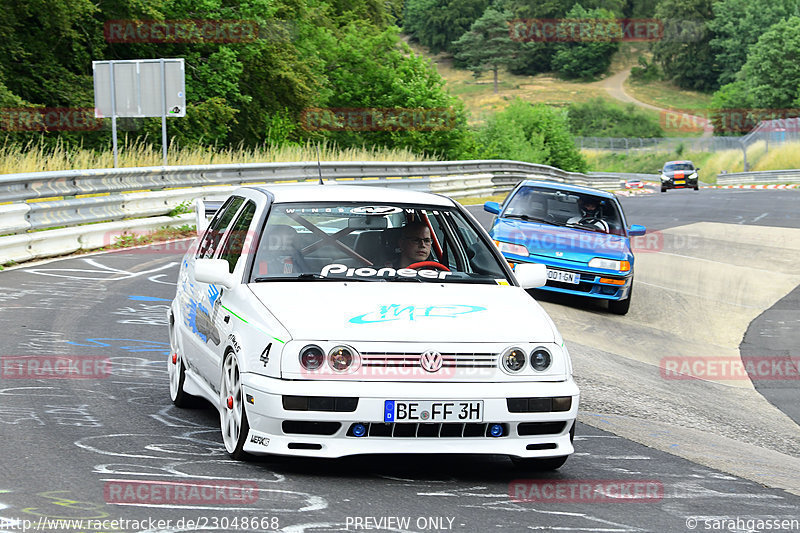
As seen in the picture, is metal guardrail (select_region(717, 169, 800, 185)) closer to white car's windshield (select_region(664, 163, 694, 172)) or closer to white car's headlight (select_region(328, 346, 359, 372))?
white car's windshield (select_region(664, 163, 694, 172))

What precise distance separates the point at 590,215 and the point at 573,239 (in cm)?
85

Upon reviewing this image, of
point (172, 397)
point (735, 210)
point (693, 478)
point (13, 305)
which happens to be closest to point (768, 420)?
point (693, 478)

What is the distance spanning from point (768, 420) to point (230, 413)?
5295 mm

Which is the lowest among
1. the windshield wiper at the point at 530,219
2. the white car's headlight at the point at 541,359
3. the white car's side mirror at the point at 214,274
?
the windshield wiper at the point at 530,219

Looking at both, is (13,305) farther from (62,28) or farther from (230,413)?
(62,28)

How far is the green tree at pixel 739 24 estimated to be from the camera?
138625 millimetres

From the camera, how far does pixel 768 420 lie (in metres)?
9.35

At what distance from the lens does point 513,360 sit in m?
5.57

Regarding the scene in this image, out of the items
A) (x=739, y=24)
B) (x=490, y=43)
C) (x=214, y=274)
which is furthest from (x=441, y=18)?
(x=214, y=274)

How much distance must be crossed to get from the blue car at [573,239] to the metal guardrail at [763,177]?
45312mm

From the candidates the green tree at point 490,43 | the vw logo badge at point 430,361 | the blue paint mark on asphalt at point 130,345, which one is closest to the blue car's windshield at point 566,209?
the blue paint mark on asphalt at point 130,345

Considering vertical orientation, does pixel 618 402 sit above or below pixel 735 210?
above

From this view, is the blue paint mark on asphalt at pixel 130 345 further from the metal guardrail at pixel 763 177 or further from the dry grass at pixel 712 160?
the dry grass at pixel 712 160

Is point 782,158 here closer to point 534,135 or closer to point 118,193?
point 534,135
